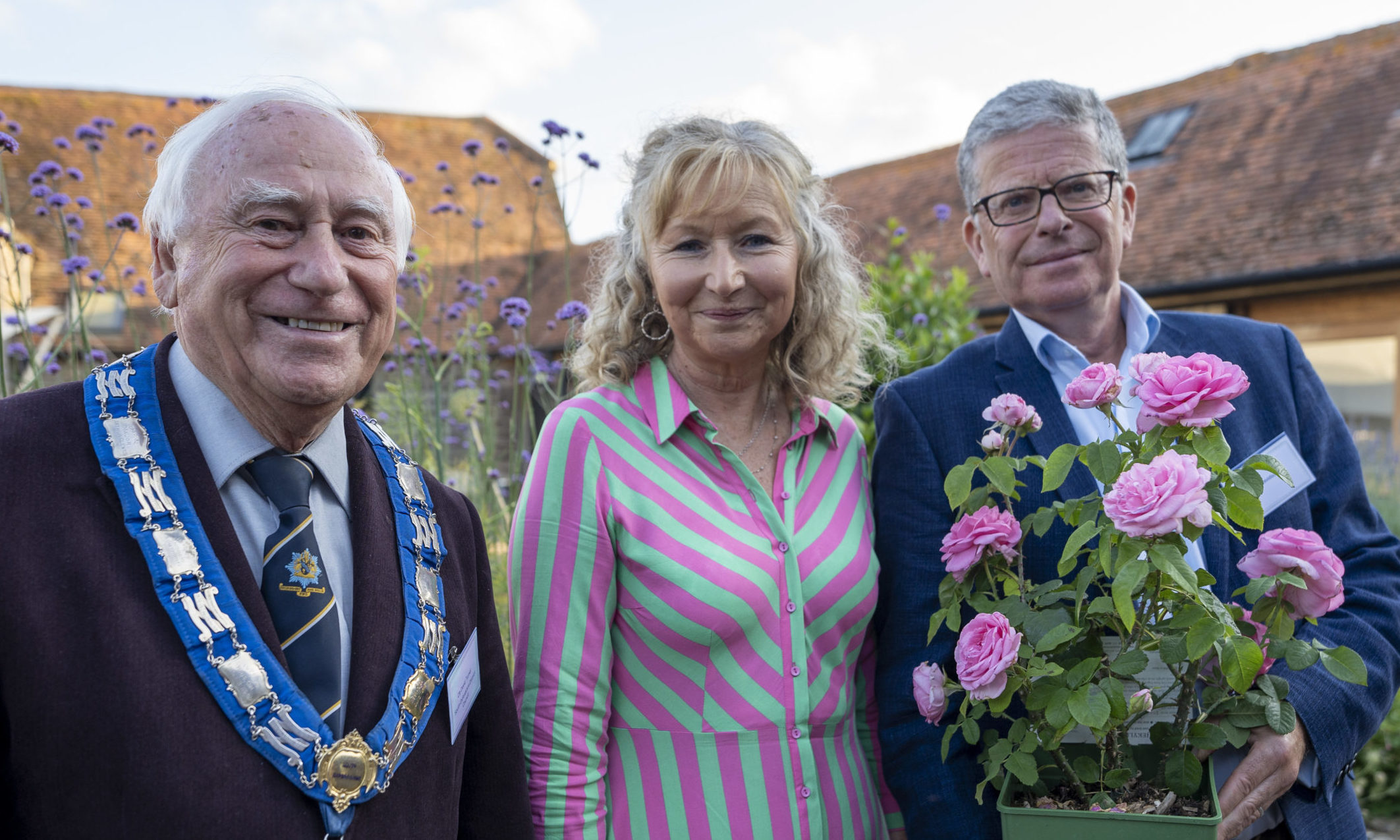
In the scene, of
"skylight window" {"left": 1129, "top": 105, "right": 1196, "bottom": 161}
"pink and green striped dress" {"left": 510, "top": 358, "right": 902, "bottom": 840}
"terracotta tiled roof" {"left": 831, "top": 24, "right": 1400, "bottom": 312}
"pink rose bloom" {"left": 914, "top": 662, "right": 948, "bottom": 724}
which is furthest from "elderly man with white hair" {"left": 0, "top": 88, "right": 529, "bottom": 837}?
"skylight window" {"left": 1129, "top": 105, "right": 1196, "bottom": 161}

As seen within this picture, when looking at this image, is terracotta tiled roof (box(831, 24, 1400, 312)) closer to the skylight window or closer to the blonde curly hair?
the skylight window

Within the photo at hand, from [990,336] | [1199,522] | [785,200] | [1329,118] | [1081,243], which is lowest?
[1199,522]

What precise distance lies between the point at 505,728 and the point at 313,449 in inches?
25.3

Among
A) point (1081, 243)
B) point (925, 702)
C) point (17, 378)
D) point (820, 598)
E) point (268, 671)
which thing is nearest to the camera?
point (268, 671)

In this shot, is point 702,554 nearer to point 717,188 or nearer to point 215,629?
point 717,188

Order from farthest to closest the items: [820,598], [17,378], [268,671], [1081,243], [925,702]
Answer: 1. [17,378]
2. [1081,243]
3. [820,598]
4. [925,702]
5. [268,671]

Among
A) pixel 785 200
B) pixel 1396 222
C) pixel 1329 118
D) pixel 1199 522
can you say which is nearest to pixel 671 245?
pixel 785 200

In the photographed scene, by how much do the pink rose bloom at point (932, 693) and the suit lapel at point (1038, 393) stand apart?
21.1 inches

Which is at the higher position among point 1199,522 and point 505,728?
point 1199,522

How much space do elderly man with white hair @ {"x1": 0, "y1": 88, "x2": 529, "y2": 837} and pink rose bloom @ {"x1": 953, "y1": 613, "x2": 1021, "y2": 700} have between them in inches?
33.7

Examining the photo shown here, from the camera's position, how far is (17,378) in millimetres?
3609

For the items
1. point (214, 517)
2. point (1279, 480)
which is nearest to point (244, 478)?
point (214, 517)

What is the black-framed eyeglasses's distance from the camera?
96.8 inches

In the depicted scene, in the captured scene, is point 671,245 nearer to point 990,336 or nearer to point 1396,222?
point 990,336
